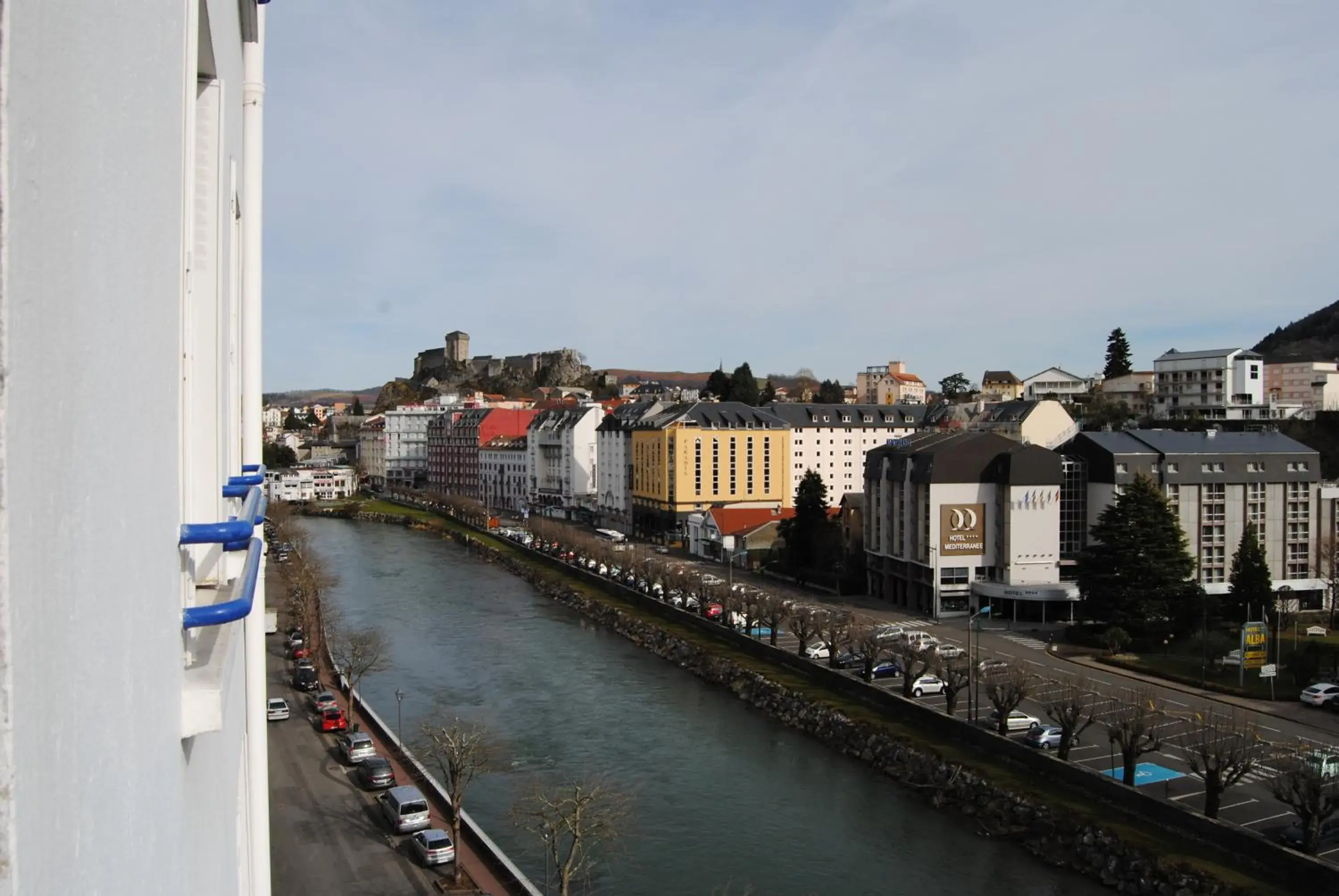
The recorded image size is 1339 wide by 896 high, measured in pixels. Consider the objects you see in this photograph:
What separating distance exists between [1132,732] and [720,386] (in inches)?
1357

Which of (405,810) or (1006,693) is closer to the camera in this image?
(405,810)

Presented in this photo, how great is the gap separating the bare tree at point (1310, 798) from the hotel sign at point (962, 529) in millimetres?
8654

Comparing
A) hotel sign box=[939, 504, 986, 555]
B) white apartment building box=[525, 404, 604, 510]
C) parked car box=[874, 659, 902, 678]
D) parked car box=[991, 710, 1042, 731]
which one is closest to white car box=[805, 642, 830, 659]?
parked car box=[874, 659, 902, 678]

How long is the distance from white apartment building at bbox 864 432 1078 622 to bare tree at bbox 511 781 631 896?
893cm

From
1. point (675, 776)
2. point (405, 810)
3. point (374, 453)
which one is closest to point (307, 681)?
point (405, 810)

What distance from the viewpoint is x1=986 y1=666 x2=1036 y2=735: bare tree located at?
9922 millimetres

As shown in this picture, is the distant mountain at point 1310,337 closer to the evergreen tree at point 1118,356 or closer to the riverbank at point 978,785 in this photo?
the evergreen tree at point 1118,356

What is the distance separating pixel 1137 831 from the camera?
809 cm

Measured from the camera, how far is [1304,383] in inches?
1398

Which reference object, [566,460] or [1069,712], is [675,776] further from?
[566,460]

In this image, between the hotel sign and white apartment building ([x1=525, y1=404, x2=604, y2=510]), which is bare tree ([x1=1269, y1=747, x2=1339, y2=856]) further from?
white apartment building ([x1=525, y1=404, x2=604, y2=510])

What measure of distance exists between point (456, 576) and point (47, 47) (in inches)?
917

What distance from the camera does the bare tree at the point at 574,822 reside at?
23.5ft

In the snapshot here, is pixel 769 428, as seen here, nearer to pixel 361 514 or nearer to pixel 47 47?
pixel 361 514
